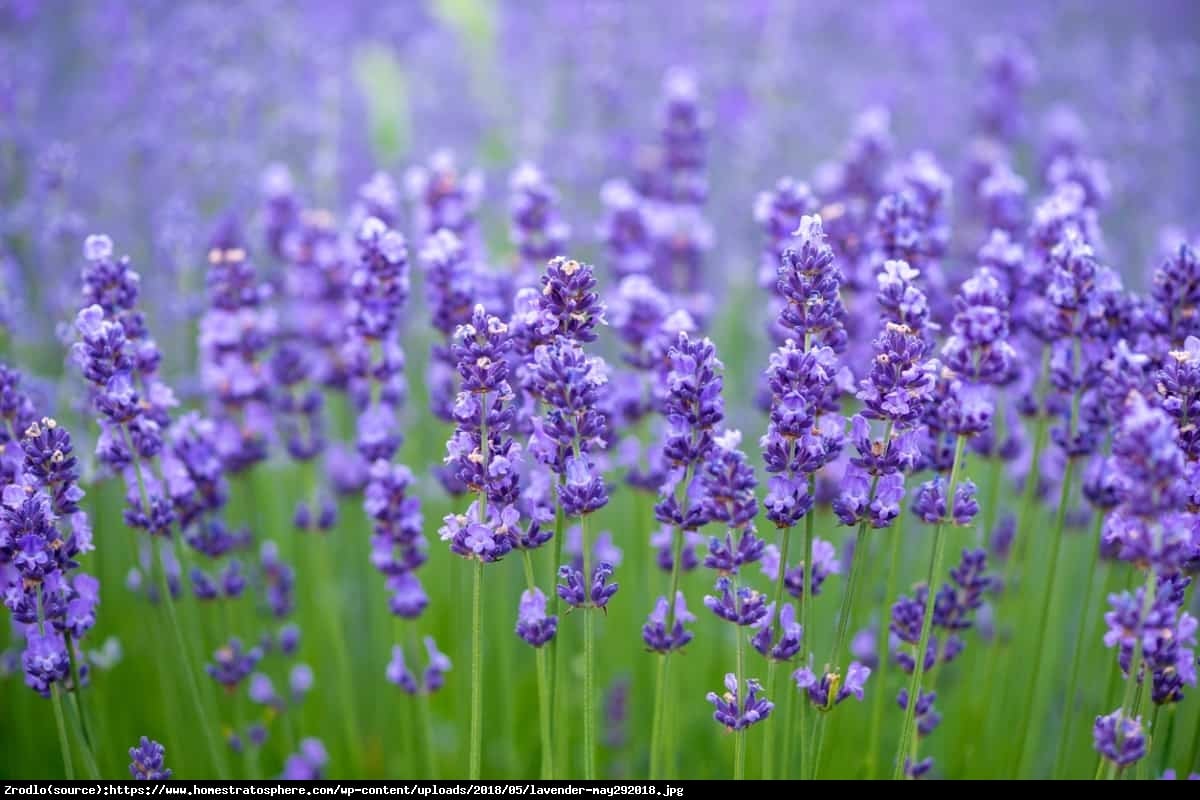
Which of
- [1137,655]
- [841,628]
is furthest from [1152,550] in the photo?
[841,628]

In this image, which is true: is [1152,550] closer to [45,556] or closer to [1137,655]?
[1137,655]

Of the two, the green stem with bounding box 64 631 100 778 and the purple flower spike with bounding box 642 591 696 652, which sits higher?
the purple flower spike with bounding box 642 591 696 652

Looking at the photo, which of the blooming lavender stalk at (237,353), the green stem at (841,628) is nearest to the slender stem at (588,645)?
the green stem at (841,628)

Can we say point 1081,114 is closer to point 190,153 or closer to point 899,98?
point 899,98

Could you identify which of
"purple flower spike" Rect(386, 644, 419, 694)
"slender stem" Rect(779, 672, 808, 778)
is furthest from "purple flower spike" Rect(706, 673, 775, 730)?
"purple flower spike" Rect(386, 644, 419, 694)

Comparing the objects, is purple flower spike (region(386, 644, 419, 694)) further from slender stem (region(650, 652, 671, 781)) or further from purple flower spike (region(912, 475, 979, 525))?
purple flower spike (region(912, 475, 979, 525))

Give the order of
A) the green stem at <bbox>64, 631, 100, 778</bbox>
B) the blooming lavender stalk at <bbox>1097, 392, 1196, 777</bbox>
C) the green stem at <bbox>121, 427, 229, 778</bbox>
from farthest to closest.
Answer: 1. the green stem at <bbox>121, 427, 229, 778</bbox>
2. the green stem at <bbox>64, 631, 100, 778</bbox>
3. the blooming lavender stalk at <bbox>1097, 392, 1196, 777</bbox>

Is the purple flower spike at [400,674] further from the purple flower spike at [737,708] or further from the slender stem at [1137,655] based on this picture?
the slender stem at [1137,655]

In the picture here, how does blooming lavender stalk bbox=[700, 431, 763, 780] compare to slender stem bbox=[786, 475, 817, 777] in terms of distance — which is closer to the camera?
blooming lavender stalk bbox=[700, 431, 763, 780]
